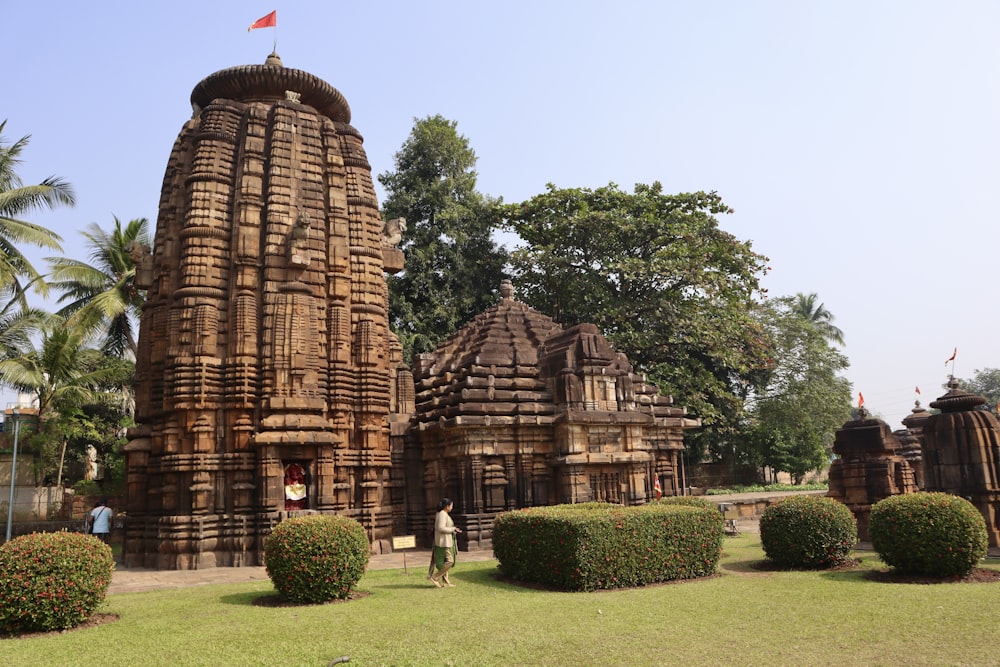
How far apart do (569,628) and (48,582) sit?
6.15 metres

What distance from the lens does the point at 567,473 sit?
56.6 feet

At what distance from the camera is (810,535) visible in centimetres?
1182

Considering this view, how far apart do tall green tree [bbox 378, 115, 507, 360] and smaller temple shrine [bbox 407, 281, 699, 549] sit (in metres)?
13.5

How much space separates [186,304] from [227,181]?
11.0 ft

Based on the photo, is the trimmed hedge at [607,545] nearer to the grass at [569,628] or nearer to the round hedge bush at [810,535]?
the grass at [569,628]

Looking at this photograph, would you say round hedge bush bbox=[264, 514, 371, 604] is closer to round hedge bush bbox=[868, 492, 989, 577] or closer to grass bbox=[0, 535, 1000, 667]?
grass bbox=[0, 535, 1000, 667]

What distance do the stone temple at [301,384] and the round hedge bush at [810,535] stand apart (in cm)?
576

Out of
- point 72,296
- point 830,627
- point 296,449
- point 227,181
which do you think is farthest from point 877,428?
point 72,296

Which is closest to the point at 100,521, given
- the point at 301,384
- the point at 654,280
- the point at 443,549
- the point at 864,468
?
the point at 301,384

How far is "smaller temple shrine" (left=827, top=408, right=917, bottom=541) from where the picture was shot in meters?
16.3

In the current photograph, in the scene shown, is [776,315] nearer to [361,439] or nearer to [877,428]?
[877,428]

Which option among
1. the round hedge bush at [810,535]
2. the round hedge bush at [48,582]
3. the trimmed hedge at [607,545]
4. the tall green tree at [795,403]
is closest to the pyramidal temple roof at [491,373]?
the trimmed hedge at [607,545]

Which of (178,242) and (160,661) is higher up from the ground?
(178,242)

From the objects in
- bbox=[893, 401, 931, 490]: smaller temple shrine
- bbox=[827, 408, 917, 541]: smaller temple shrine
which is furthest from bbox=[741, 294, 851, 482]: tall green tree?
bbox=[827, 408, 917, 541]: smaller temple shrine
